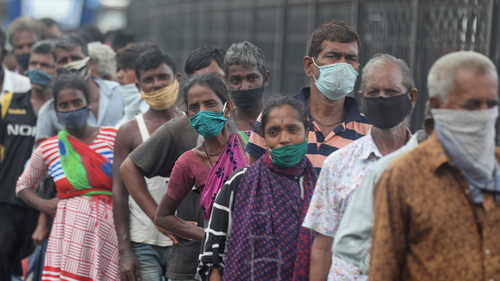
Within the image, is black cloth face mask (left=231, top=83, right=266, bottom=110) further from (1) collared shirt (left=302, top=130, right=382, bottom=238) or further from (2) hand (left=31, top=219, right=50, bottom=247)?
(2) hand (left=31, top=219, right=50, bottom=247)

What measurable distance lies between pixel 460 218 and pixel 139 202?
7.96 ft

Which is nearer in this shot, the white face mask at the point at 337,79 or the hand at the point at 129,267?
the white face mask at the point at 337,79

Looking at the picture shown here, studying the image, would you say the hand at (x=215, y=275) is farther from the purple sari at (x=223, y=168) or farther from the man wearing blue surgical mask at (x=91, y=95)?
the man wearing blue surgical mask at (x=91, y=95)

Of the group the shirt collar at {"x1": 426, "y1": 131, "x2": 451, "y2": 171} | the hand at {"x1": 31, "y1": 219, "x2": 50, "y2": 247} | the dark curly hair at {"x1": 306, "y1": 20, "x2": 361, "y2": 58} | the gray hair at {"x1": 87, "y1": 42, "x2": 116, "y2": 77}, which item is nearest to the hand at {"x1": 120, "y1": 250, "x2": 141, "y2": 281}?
the hand at {"x1": 31, "y1": 219, "x2": 50, "y2": 247}

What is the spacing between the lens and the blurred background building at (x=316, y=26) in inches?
214

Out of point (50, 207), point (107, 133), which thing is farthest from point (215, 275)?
point (50, 207)

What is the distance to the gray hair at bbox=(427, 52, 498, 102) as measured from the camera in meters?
2.12

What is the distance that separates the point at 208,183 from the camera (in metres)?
3.33

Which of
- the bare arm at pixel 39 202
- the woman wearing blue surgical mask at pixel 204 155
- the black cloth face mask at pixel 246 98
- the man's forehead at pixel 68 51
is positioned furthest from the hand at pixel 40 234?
the black cloth face mask at pixel 246 98

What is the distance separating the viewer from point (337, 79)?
341cm

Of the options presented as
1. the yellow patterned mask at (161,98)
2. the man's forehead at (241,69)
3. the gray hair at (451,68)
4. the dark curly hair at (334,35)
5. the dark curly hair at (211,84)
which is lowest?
the yellow patterned mask at (161,98)

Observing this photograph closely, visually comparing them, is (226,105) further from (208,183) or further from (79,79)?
(79,79)

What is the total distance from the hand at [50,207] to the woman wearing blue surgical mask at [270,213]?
2.32 m

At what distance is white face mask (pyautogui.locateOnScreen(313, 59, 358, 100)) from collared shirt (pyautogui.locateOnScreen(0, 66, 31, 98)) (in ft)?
14.7
